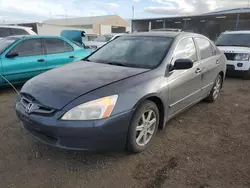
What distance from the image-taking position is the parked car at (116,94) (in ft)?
7.35

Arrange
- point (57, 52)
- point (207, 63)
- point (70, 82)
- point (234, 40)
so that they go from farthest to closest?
point (234, 40) < point (57, 52) < point (207, 63) < point (70, 82)

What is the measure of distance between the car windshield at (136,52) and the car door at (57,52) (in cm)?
233

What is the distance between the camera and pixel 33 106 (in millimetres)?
2402

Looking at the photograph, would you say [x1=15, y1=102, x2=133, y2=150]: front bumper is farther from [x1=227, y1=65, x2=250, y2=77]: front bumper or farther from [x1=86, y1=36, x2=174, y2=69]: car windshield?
[x1=227, y1=65, x2=250, y2=77]: front bumper

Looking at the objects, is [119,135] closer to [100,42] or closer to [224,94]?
[224,94]

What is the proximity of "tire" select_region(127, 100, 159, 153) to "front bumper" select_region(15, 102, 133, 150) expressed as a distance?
0.12m

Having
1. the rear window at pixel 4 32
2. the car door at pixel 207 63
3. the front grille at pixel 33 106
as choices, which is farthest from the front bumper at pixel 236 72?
the rear window at pixel 4 32

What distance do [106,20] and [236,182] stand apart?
5067 centimetres

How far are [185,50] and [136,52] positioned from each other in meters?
0.85

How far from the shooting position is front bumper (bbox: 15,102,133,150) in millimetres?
2199

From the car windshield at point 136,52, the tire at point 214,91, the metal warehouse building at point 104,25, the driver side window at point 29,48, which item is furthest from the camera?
the metal warehouse building at point 104,25

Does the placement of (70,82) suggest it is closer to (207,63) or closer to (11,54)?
(207,63)

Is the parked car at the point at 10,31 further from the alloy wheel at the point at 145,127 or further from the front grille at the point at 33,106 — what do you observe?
the alloy wheel at the point at 145,127

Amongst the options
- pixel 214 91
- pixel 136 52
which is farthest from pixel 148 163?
pixel 214 91
